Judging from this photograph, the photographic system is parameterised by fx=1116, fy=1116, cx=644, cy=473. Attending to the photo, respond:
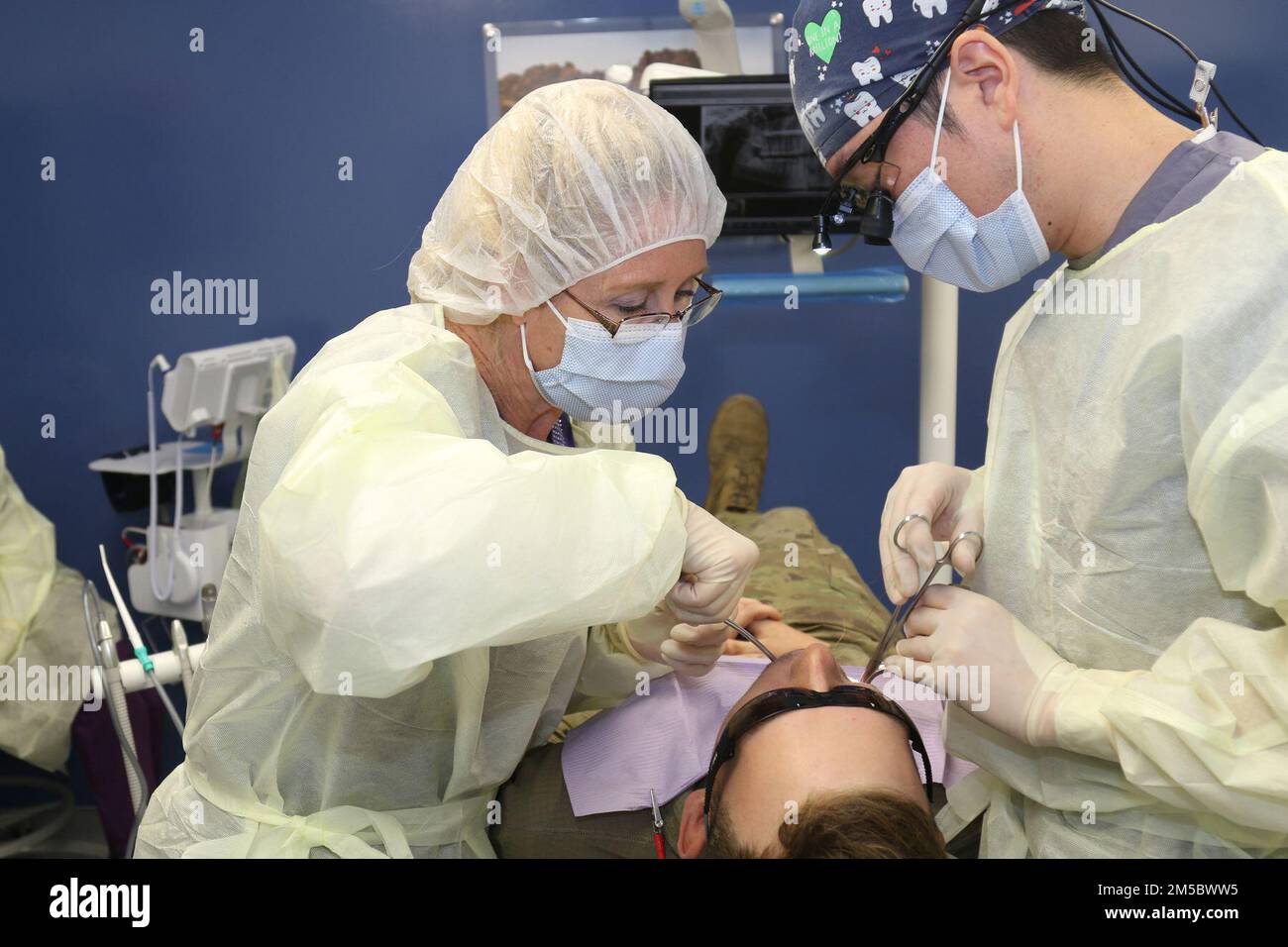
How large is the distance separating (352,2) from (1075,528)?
222cm

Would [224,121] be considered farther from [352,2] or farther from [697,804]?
[697,804]

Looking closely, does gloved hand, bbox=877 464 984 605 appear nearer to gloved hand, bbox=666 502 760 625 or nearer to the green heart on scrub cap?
gloved hand, bbox=666 502 760 625

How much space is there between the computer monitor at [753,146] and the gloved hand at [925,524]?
2.62 feet

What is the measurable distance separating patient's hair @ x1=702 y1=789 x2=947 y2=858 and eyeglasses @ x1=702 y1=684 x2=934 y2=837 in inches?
4.8

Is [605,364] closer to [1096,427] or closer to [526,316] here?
[526,316]

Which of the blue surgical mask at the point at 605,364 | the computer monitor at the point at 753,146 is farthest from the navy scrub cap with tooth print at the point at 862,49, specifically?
the computer monitor at the point at 753,146

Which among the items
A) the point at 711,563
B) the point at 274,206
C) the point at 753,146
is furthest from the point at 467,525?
the point at 274,206

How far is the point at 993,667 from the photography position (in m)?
1.15

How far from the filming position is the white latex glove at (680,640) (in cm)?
149

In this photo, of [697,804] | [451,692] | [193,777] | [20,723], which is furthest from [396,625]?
[20,723]

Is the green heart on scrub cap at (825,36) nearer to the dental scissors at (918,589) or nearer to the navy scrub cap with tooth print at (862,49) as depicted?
the navy scrub cap with tooth print at (862,49)

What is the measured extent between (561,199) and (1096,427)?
0.64 meters

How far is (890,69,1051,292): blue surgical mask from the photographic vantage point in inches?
46.6

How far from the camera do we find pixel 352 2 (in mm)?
2643
